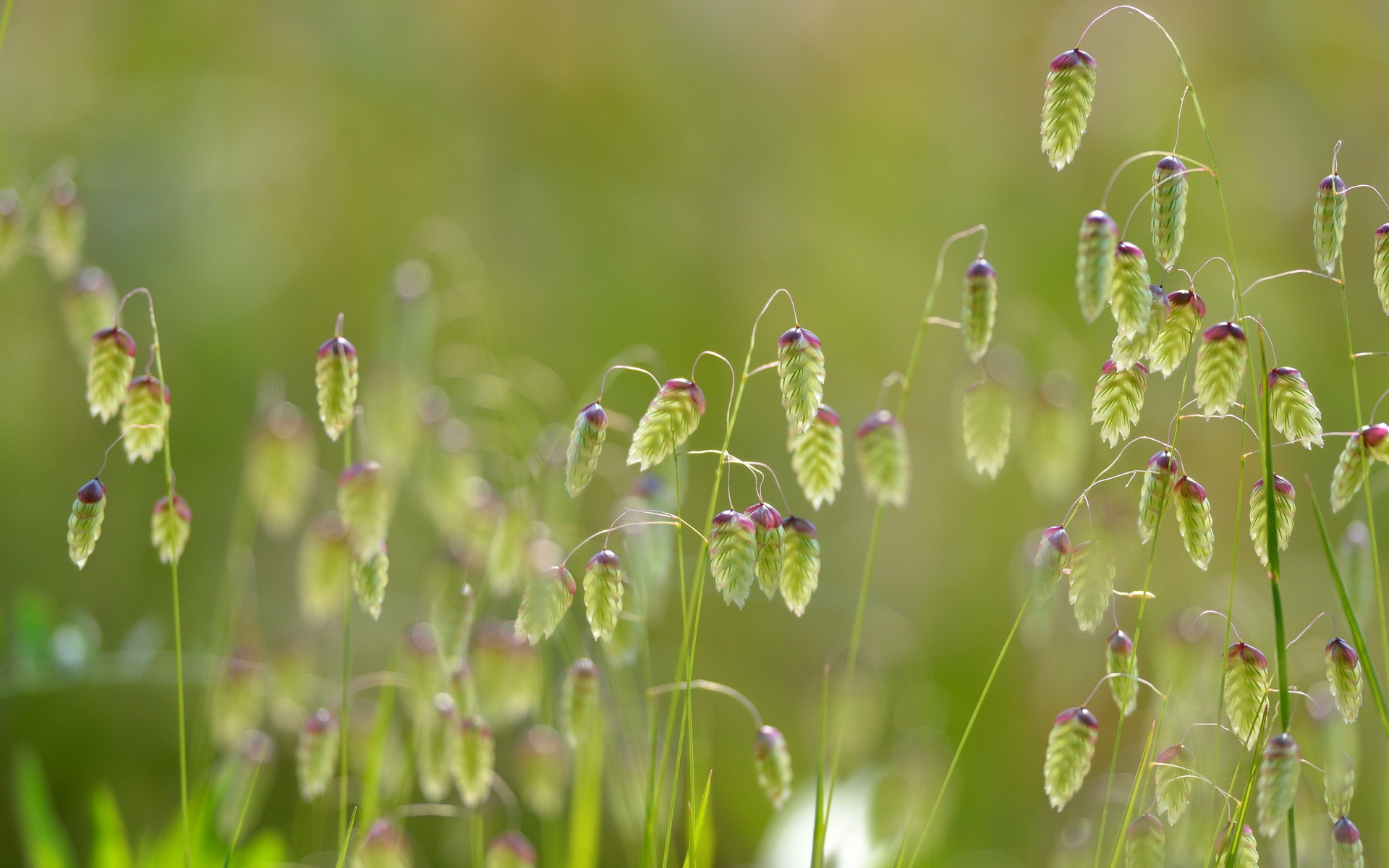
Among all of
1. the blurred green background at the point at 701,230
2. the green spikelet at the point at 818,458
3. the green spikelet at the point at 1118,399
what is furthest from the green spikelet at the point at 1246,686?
the blurred green background at the point at 701,230

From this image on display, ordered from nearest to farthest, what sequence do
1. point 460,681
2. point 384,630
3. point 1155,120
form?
1. point 460,681
2. point 384,630
3. point 1155,120

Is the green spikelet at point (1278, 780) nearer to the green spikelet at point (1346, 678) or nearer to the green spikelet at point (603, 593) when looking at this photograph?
the green spikelet at point (1346, 678)

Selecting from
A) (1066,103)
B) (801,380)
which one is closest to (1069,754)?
(801,380)

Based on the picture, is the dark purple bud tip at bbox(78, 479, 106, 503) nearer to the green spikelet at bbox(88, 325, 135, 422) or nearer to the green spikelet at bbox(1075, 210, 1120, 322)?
the green spikelet at bbox(88, 325, 135, 422)

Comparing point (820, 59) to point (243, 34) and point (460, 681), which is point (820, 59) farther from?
point (460, 681)

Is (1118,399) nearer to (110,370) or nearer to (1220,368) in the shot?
(1220,368)

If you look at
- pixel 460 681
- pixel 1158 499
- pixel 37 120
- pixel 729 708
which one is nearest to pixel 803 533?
pixel 1158 499
